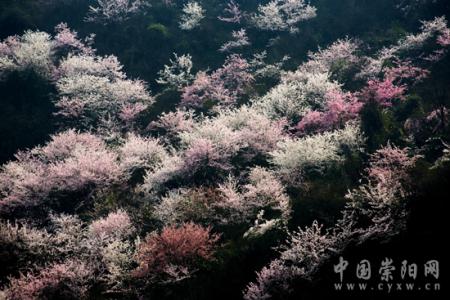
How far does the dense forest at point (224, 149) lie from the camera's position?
1164 cm

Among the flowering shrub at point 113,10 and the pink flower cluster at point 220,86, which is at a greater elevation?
the flowering shrub at point 113,10

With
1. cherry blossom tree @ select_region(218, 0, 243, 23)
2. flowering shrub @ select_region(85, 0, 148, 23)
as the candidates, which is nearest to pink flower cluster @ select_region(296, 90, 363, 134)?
cherry blossom tree @ select_region(218, 0, 243, 23)

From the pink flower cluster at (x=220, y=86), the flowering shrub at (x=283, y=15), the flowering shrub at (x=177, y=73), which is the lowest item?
the pink flower cluster at (x=220, y=86)

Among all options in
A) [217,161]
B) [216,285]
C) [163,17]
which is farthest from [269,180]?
[163,17]

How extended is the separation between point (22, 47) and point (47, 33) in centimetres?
640

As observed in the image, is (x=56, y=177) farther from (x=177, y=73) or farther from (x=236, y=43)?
(x=236, y=43)

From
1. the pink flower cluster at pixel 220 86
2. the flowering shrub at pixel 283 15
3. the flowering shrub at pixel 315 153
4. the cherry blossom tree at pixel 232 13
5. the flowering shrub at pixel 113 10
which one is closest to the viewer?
the flowering shrub at pixel 315 153

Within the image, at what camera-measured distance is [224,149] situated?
2022 cm

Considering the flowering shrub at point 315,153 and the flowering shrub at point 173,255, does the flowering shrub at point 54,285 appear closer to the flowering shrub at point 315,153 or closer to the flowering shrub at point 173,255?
the flowering shrub at point 173,255

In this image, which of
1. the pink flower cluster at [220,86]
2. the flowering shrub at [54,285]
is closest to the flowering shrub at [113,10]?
the pink flower cluster at [220,86]

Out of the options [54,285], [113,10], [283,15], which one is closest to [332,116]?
[54,285]

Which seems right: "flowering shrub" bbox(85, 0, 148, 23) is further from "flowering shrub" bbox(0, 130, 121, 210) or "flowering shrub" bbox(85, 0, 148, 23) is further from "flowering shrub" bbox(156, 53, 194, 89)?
"flowering shrub" bbox(0, 130, 121, 210)

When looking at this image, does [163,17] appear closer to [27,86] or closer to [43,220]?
[27,86]

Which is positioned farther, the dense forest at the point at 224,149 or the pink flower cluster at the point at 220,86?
the pink flower cluster at the point at 220,86
